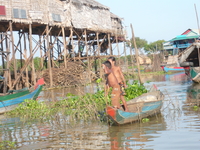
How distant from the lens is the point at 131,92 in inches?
423

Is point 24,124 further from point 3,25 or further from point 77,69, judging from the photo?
point 77,69

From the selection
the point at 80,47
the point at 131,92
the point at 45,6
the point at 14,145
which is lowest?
the point at 14,145

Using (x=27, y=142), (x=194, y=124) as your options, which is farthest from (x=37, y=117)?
(x=194, y=124)

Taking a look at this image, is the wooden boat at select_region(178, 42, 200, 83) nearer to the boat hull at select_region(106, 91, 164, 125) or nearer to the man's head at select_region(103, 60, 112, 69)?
the boat hull at select_region(106, 91, 164, 125)

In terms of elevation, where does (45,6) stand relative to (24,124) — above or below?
above

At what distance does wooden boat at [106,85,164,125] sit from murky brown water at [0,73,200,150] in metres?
0.16

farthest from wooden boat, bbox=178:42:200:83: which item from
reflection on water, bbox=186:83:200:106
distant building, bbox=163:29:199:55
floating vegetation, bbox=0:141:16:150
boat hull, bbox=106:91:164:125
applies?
distant building, bbox=163:29:199:55

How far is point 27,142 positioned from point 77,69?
15849 mm

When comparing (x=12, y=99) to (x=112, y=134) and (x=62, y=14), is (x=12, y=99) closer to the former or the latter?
(x=112, y=134)

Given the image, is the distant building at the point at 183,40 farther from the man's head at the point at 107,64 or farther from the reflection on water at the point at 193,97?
the man's head at the point at 107,64

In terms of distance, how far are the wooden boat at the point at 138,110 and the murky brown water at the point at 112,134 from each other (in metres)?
0.16

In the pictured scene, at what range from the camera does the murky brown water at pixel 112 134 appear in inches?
225

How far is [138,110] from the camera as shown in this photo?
7.54 metres

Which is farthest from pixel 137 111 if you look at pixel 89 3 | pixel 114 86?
pixel 89 3
